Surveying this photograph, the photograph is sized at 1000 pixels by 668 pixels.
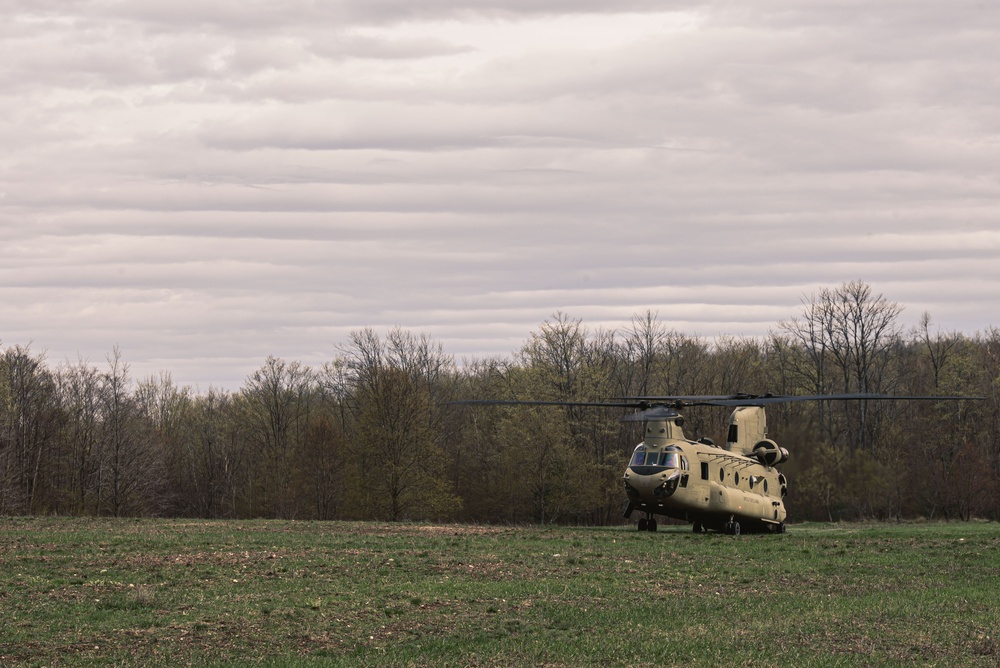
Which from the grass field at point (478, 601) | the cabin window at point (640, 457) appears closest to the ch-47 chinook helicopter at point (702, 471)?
the cabin window at point (640, 457)

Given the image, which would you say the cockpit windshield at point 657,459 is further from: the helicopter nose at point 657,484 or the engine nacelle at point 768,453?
the engine nacelle at point 768,453

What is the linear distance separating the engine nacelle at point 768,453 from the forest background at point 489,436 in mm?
18339

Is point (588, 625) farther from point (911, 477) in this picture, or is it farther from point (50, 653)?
point (911, 477)

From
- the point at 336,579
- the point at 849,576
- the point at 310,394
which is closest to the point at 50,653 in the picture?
the point at 336,579

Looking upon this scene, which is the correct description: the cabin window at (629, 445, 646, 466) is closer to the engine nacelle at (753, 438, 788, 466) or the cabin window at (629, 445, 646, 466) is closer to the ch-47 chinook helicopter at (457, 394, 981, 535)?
the ch-47 chinook helicopter at (457, 394, 981, 535)

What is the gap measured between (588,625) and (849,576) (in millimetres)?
9537

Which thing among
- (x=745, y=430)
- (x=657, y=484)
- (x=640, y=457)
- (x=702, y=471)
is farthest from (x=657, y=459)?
(x=745, y=430)

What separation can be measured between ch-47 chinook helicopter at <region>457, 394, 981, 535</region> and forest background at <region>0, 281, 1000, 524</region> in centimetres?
1889

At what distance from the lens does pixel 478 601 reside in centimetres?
2067

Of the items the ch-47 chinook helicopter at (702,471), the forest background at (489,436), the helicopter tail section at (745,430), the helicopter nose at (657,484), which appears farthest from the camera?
the forest background at (489,436)

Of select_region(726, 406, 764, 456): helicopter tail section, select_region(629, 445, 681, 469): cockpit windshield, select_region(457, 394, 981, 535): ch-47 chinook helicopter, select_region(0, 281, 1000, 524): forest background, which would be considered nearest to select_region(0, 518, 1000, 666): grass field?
select_region(457, 394, 981, 535): ch-47 chinook helicopter

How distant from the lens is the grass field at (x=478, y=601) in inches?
638

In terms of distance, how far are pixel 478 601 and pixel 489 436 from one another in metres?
67.8

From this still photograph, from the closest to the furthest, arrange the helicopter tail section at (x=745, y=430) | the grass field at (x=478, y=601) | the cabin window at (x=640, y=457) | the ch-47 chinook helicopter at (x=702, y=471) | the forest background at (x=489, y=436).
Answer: the grass field at (x=478, y=601) < the ch-47 chinook helicopter at (x=702, y=471) < the cabin window at (x=640, y=457) < the helicopter tail section at (x=745, y=430) < the forest background at (x=489, y=436)
